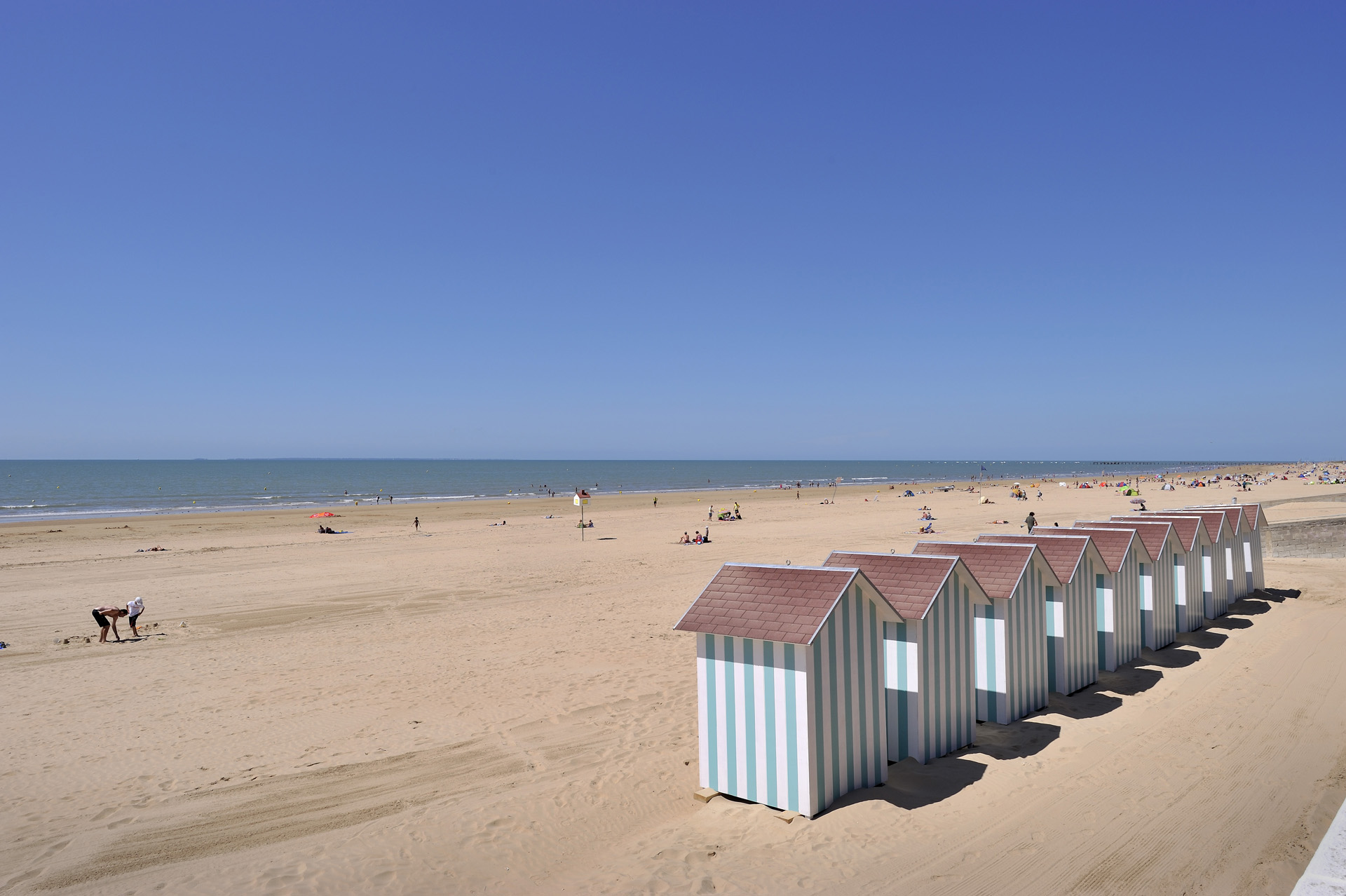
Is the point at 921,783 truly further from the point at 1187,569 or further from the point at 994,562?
the point at 1187,569

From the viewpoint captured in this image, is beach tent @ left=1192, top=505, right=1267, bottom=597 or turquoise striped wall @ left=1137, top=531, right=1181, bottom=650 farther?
beach tent @ left=1192, top=505, right=1267, bottom=597

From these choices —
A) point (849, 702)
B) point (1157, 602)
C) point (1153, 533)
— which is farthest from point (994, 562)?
point (1153, 533)

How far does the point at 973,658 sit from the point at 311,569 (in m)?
20.6

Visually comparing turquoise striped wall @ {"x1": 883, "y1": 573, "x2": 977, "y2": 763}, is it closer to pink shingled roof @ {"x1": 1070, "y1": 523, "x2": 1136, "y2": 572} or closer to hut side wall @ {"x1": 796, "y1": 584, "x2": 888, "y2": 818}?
hut side wall @ {"x1": 796, "y1": 584, "x2": 888, "y2": 818}

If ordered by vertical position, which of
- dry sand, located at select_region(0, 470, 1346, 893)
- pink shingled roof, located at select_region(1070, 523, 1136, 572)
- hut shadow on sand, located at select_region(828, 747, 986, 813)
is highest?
pink shingled roof, located at select_region(1070, 523, 1136, 572)

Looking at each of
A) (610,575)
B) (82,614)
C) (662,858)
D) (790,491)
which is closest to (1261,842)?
(662,858)

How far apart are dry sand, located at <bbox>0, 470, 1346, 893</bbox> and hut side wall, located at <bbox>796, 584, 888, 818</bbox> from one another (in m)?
0.23

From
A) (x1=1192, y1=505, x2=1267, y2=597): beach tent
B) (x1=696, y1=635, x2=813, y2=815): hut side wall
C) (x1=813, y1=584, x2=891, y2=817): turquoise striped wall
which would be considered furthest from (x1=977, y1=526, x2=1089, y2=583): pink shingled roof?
(x1=1192, y1=505, x2=1267, y2=597): beach tent

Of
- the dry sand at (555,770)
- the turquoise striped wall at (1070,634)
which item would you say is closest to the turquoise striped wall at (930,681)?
the dry sand at (555,770)

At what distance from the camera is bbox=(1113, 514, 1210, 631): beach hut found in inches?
478

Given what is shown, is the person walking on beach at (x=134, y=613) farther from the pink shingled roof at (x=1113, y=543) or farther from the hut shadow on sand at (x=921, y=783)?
the pink shingled roof at (x=1113, y=543)

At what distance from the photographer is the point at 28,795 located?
7074 mm

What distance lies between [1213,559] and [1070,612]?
6.21 metres

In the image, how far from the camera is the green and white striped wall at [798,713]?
19.4 feet
